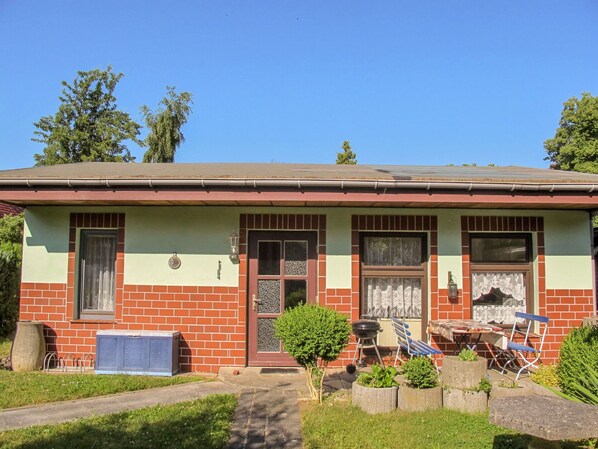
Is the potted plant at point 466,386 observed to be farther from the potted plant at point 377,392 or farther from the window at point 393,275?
the window at point 393,275

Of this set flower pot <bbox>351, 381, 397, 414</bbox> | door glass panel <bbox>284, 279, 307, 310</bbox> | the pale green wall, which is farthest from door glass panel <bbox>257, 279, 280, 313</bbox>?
flower pot <bbox>351, 381, 397, 414</bbox>

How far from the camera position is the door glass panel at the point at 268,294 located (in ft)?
25.0

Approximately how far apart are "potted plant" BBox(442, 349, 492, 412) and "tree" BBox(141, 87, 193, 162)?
21.9m

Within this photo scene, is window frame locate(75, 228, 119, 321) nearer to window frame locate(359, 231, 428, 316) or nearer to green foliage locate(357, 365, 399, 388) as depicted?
window frame locate(359, 231, 428, 316)

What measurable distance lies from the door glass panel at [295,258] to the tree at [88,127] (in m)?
19.0

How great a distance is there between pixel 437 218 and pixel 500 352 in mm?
2365

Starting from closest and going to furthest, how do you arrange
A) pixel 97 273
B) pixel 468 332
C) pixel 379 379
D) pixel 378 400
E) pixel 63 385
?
pixel 378 400 < pixel 379 379 < pixel 63 385 < pixel 468 332 < pixel 97 273

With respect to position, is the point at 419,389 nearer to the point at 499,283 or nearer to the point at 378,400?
the point at 378,400

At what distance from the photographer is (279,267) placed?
768 centimetres

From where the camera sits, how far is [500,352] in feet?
24.5

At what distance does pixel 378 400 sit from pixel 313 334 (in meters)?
1.02

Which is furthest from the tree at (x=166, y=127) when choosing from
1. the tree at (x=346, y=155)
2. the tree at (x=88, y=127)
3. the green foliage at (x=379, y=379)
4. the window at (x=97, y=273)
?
the green foliage at (x=379, y=379)

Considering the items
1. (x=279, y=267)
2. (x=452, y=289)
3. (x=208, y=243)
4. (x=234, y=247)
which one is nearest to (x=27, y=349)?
(x=208, y=243)

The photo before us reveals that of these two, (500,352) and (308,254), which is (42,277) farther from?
(500,352)
